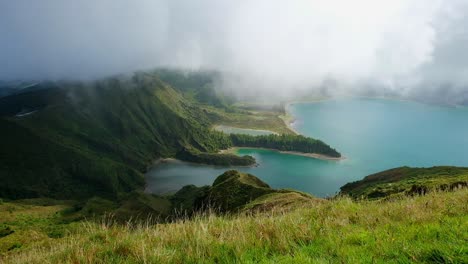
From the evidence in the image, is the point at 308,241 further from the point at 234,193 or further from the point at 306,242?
the point at 234,193

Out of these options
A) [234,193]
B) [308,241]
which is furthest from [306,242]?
[234,193]

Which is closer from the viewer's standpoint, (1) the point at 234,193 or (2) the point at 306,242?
(2) the point at 306,242

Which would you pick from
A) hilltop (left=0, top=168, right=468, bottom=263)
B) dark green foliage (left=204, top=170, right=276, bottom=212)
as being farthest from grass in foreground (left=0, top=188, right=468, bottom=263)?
dark green foliage (left=204, top=170, right=276, bottom=212)

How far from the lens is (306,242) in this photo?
20.5ft

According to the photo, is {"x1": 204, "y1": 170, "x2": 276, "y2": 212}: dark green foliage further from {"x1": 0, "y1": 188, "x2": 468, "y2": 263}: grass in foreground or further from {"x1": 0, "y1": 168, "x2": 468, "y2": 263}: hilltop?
{"x1": 0, "y1": 188, "x2": 468, "y2": 263}: grass in foreground

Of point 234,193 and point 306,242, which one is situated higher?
point 306,242

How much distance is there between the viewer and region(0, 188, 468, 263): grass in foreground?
5109mm

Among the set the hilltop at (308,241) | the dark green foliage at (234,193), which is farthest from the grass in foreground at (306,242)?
the dark green foliage at (234,193)

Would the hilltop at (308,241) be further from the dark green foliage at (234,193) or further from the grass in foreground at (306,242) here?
the dark green foliage at (234,193)

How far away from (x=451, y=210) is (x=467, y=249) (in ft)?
9.54

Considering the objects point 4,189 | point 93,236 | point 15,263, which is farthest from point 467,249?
point 4,189

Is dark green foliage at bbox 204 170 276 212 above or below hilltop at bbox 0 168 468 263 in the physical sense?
below

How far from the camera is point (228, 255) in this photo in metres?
5.67

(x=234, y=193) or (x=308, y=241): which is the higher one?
(x=308, y=241)
